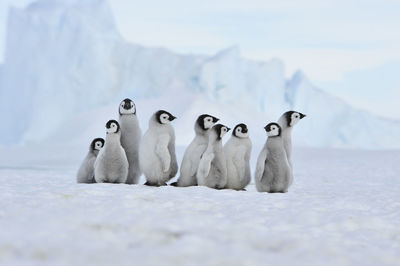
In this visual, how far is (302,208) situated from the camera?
10.7 feet

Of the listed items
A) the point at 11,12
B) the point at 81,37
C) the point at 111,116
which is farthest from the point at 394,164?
the point at 11,12

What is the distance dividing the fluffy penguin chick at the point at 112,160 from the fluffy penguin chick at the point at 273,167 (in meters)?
1.09

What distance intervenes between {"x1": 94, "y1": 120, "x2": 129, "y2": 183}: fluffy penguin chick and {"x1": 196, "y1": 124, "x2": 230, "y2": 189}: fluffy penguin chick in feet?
2.05

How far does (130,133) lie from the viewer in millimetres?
4539

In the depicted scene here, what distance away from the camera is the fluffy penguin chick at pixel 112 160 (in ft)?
13.8

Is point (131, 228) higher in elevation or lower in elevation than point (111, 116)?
lower

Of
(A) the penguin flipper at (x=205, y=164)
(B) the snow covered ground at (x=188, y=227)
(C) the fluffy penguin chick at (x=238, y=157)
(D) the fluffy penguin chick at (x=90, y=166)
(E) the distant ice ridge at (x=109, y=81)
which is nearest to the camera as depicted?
(B) the snow covered ground at (x=188, y=227)

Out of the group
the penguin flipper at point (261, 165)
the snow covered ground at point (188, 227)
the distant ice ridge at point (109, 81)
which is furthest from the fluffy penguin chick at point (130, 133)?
the distant ice ridge at point (109, 81)

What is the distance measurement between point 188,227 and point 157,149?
5.78 ft

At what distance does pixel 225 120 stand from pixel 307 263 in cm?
1660

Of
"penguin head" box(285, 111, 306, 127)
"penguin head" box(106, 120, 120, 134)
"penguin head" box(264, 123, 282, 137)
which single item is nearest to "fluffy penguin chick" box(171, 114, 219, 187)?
"penguin head" box(264, 123, 282, 137)

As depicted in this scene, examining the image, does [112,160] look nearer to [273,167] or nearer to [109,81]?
[273,167]

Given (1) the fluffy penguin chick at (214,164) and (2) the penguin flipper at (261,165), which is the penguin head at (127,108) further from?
(2) the penguin flipper at (261,165)

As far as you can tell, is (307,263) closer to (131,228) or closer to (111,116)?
(131,228)
